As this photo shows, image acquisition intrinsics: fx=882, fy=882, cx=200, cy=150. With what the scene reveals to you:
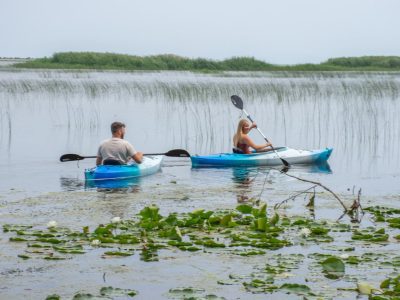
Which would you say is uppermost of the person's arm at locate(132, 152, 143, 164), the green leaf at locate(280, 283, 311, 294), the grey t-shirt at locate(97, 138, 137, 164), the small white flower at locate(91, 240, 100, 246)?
the grey t-shirt at locate(97, 138, 137, 164)

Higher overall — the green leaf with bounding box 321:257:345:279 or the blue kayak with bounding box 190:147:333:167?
the blue kayak with bounding box 190:147:333:167

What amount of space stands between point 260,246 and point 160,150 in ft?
40.5

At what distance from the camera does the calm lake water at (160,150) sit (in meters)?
7.89

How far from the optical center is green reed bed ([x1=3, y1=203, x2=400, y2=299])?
7250 millimetres

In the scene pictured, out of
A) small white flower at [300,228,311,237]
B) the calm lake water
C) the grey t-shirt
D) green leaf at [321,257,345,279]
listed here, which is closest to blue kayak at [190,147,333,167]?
the calm lake water

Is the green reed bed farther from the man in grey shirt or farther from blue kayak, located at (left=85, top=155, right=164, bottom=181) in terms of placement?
the man in grey shirt

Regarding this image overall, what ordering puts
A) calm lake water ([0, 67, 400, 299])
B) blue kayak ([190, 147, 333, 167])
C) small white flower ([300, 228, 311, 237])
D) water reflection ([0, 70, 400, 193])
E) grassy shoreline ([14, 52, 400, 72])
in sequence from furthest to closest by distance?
grassy shoreline ([14, 52, 400, 72]) < water reflection ([0, 70, 400, 193]) < blue kayak ([190, 147, 333, 167]) < small white flower ([300, 228, 311, 237]) < calm lake water ([0, 67, 400, 299])

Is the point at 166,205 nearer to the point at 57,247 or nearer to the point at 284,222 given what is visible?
the point at 284,222

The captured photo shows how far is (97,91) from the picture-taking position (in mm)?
39281

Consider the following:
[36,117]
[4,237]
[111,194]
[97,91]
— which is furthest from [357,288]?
[97,91]

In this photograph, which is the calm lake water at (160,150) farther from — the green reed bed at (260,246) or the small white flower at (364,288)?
the small white flower at (364,288)

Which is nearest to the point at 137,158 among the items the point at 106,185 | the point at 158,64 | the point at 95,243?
the point at 106,185

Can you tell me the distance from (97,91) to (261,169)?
78.1 feet

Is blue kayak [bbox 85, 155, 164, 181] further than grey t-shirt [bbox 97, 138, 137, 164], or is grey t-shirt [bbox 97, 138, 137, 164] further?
grey t-shirt [bbox 97, 138, 137, 164]
